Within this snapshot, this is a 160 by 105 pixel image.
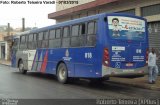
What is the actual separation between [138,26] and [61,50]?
4.13 meters

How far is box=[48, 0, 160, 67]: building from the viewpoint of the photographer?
→ 19141mm

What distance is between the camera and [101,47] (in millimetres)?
13828

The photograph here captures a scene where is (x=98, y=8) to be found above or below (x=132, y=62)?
above

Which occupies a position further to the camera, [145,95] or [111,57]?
[111,57]

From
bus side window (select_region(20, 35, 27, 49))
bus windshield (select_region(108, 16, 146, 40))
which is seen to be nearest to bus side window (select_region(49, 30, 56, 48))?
bus side window (select_region(20, 35, 27, 49))

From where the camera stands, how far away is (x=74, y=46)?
15.9 m

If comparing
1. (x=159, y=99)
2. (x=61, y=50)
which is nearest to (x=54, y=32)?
(x=61, y=50)

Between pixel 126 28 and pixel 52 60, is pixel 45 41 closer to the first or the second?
pixel 52 60

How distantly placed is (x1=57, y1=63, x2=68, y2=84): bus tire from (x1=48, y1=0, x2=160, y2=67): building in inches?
222

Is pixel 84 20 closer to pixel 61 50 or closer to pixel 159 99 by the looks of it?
pixel 61 50

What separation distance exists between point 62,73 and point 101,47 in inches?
149

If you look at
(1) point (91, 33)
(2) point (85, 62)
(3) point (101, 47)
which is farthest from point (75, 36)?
(3) point (101, 47)

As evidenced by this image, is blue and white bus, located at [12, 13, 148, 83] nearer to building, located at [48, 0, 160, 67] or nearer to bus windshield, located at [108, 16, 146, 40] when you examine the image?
bus windshield, located at [108, 16, 146, 40]

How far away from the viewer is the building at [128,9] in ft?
62.8
